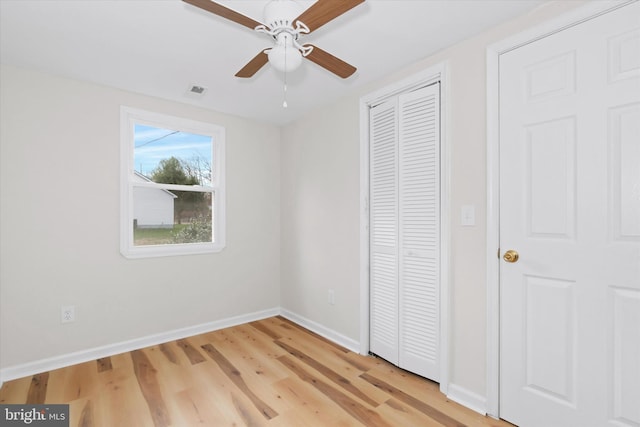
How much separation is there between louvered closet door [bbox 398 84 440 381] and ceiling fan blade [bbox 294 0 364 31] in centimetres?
118

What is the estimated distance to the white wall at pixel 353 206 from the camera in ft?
6.48

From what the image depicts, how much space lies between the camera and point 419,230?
2342mm

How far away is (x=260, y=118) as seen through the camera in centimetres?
362

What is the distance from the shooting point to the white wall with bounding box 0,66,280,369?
238 centimetres

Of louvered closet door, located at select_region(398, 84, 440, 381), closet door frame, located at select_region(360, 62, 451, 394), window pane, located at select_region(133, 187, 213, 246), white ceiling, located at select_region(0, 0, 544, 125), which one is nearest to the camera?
white ceiling, located at select_region(0, 0, 544, 125)

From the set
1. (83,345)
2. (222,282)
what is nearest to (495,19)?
(222,282)

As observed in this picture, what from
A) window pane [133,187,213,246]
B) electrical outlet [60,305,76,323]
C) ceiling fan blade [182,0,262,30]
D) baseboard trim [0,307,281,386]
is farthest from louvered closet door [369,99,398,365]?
electrical outlet [60,305,76,323]

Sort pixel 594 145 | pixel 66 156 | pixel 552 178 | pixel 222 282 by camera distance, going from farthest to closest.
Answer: pixel 222 282, pixel 66 156, pixel 552 178, pixel 594 145

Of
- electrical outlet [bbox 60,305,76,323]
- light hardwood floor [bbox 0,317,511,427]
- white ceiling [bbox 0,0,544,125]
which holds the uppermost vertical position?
white ceiling [bbox 0,0,544,125]

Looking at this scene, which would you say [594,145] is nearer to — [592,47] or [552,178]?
[552,178]

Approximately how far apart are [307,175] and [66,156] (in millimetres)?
2172

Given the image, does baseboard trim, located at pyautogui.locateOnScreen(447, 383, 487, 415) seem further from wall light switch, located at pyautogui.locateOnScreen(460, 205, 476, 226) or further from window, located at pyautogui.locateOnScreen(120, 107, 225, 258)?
window, located at pyautogui.locateOnScreen(120, 107, 225, 258)

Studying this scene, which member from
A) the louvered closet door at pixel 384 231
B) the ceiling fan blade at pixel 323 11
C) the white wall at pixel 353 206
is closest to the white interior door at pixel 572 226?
Answer: the white wall at pixel 353 206

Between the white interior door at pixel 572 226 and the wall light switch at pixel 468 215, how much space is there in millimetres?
167
